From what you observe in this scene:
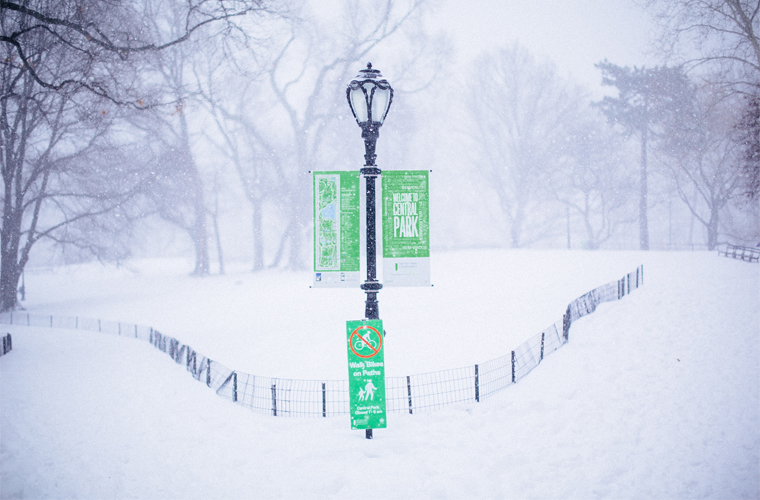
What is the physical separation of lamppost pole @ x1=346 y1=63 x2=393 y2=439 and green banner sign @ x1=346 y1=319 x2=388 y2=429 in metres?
0.34

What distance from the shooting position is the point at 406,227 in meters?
5.84

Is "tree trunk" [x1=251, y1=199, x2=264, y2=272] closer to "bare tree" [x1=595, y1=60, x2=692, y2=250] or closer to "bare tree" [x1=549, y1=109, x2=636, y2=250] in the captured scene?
"bare tree" [x1=549, y1=109, x2=636, y2=250]

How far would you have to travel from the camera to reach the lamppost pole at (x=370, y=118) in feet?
18.0

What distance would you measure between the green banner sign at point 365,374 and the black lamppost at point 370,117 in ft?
1.12

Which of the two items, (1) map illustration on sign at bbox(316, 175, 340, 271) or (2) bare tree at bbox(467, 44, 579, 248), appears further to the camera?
(2) bare tree at bbox(467, 44, 579, 248)

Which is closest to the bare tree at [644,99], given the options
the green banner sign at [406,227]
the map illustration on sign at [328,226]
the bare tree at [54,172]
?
the green banner sign at [406,227]

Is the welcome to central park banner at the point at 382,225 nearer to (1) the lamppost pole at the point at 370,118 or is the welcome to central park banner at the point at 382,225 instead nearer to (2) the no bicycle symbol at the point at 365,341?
(1) the lamppost pole at the point at 370,118

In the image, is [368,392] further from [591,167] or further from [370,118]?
[591,167]

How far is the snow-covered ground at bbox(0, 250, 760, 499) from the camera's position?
495 centimetres

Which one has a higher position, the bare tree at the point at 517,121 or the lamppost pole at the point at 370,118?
the bare tree at the point at 517,121

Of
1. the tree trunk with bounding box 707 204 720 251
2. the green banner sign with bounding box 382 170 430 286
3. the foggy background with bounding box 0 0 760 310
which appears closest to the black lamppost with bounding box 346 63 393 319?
the green banner sign with bounding box 382 170 430 286

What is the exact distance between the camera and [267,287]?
83.8 feet

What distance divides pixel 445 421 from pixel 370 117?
4839 mm

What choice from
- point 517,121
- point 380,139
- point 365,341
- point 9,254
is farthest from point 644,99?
point 9,254
